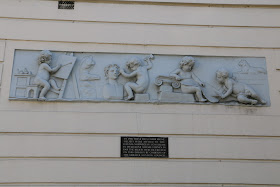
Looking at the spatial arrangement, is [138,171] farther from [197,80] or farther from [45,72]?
[45,72]

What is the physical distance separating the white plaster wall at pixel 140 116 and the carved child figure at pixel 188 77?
0.35m

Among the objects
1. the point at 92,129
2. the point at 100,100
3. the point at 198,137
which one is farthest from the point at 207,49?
the point at 92,129

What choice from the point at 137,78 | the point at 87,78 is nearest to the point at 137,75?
the point at 137,78

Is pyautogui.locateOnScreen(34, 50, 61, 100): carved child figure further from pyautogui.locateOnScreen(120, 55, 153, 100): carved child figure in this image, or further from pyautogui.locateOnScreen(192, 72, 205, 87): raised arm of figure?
pyautogui.locateOnScreen(192, 72, 205, 87): raised arm of figure

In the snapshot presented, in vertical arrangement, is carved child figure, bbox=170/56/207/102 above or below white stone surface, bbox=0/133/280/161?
above

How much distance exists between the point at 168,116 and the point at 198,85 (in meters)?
1.14

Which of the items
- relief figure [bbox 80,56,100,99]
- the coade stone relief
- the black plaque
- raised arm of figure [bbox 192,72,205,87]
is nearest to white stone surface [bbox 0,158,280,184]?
the black plaque

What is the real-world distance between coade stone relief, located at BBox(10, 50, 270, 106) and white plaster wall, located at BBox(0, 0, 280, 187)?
18cm

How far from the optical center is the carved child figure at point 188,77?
7.90 m

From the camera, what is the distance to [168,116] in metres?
7.64

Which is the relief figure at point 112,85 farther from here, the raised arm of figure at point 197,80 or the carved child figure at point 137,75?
the raised arm of figure at point 197,80

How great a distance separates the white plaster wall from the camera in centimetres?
717

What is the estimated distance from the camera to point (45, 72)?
779 centimetres

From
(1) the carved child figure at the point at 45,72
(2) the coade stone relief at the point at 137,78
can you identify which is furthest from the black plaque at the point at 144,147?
(1) the carved child figure at the point at 45,72
